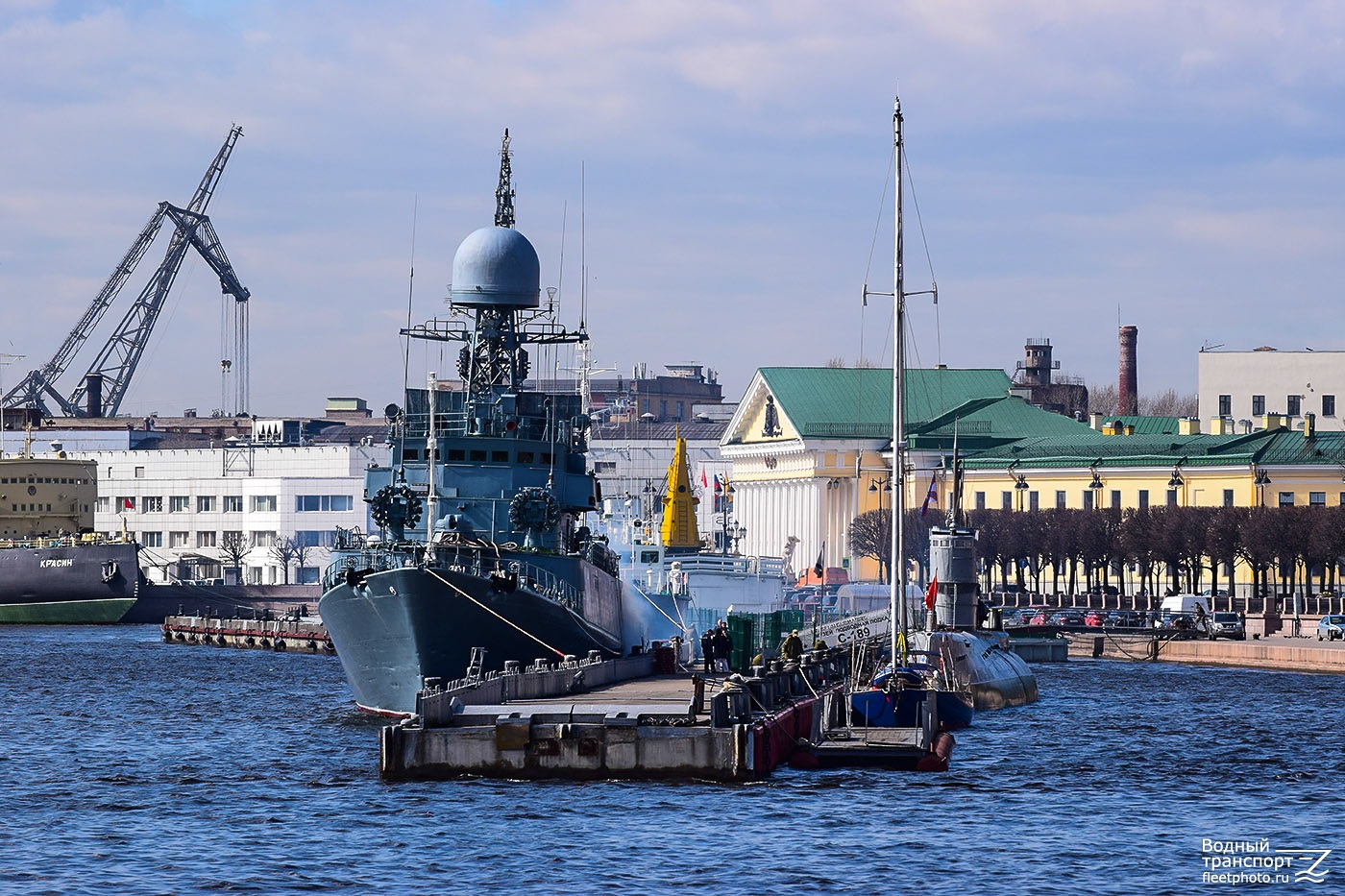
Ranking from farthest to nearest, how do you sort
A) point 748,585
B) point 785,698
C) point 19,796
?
point 748,585
point 785,698
point 19,796

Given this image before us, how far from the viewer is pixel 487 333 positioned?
7112cm

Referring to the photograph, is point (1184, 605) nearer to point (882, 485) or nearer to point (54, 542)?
point (882, 485)

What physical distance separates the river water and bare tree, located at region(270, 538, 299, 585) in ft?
408

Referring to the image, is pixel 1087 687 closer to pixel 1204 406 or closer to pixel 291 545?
pixel 1204 406

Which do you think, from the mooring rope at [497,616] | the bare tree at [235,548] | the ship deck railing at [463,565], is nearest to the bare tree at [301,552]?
the bare tree at [235,548]

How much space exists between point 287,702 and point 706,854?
3692cm

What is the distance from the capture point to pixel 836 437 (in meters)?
182

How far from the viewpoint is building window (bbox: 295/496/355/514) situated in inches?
7539

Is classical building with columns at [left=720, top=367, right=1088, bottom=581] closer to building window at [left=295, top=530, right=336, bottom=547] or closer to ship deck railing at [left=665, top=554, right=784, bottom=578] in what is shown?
building window at [left=295, top=530, right=336, bottom=547]

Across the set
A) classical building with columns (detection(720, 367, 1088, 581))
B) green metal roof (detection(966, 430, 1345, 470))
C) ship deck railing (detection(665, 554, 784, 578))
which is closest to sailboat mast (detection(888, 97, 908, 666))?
ship deck railing (detection(665, 554, 784, 578))

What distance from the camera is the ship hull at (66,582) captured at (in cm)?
14538

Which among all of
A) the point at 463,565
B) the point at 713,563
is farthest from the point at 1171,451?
the point at 463,565

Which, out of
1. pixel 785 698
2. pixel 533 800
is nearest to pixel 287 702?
pixel 785 698

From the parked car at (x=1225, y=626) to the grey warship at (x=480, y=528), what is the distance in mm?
37104
